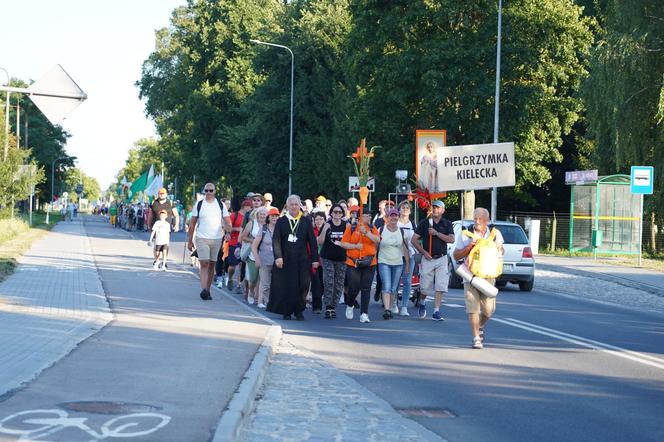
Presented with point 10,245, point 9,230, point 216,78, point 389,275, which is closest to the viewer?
point 389,275

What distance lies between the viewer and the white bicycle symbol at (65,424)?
6711 mm

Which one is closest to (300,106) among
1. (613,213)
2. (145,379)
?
(613,213)

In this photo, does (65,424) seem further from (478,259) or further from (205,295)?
(205,295)

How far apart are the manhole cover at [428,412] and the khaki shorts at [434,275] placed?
766 cm

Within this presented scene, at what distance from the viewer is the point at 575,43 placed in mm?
44375

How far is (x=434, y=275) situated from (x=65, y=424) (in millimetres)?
10239

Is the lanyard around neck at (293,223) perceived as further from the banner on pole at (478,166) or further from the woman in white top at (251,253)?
the banner on pole at (478,166)

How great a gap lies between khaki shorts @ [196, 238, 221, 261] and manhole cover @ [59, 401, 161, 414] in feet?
34.2

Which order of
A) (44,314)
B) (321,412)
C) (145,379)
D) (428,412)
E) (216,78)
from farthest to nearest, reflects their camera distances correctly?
(216,78) < (44,314) < (145,379) < (428,412) < (321,412)

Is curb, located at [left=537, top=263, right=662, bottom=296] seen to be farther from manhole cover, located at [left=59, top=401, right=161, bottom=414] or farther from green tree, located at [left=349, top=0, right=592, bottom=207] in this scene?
manhole cover, located at [left=59, top=401, right=161, bottom=414]

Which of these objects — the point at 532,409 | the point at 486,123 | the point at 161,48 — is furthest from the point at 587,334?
the point at 161,48

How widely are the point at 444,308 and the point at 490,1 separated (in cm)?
2546

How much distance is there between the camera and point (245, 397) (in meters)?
8.19

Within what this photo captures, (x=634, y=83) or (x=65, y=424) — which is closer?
(x=65, y=424)
